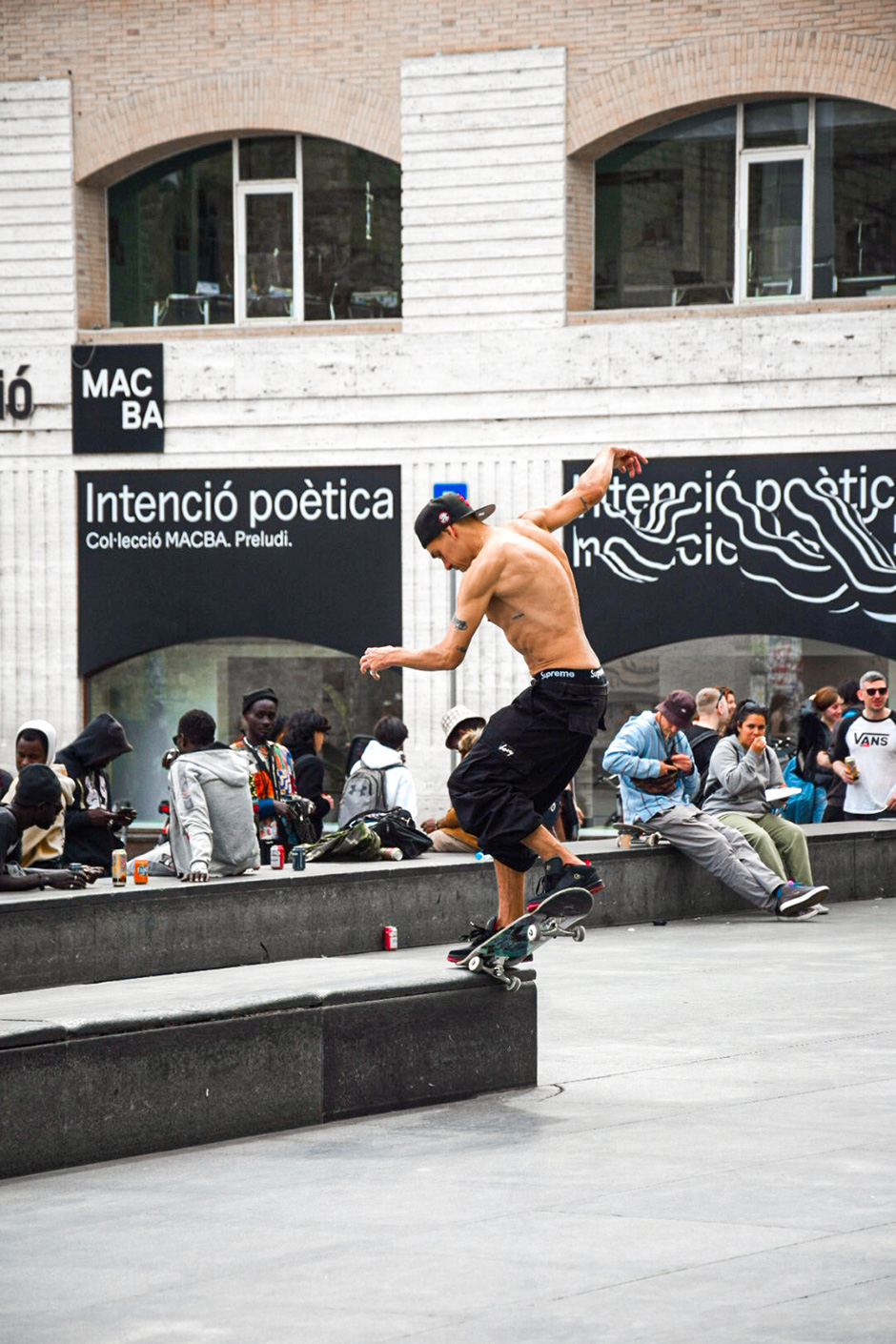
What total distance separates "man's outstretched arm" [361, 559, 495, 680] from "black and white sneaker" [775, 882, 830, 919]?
254 inches

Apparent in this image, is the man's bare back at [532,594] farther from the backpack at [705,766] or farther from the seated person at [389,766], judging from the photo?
the backpack at [705,766]

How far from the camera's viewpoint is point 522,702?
794 centimetres

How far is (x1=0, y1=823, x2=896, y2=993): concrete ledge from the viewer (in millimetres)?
10430

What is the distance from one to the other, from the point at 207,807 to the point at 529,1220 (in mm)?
6274

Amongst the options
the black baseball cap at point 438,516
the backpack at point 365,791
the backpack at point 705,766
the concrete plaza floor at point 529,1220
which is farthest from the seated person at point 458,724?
the black baseball cap at point 438,516

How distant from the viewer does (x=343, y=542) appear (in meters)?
21.1

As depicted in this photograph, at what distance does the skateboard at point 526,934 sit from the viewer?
24.6ft

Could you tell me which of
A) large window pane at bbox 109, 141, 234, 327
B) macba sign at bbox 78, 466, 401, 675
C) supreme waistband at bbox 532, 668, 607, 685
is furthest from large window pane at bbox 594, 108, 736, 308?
supreme waistband at bbox 532, 668, 607, 685

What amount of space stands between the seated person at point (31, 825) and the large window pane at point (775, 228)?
11815mm

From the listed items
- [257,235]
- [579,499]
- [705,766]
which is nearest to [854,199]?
[257,235]

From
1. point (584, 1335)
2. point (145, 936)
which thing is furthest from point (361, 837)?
point (584, 1335)

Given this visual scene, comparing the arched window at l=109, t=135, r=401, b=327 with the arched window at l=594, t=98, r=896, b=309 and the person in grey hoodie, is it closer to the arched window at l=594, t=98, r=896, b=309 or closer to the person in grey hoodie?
the arched window at l=594, t=98, r=896, b=309

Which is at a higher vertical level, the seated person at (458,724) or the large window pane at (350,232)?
the large window pane at (350,232)

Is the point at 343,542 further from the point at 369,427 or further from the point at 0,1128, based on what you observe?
the point at 0,1128
